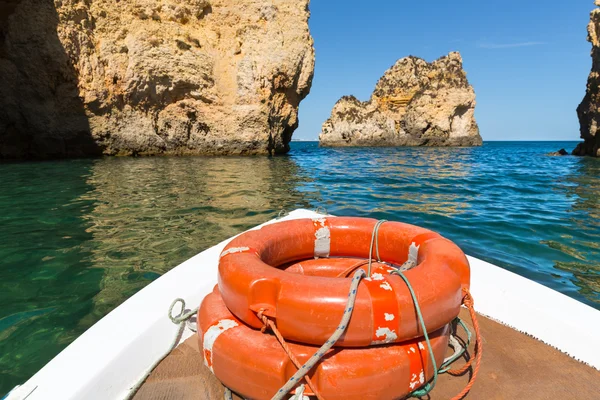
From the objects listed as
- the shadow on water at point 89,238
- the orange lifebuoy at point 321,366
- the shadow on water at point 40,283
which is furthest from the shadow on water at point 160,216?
the orange lifebuoy at point 321,366

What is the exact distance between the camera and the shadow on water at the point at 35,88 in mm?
14086

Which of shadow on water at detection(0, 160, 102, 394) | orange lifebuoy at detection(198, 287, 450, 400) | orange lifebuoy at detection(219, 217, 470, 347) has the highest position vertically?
orange lifebuoy at detection(219, 217, 470, 347)

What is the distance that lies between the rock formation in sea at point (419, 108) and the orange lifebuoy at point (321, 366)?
48.4 metres

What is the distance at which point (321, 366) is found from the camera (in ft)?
4.42

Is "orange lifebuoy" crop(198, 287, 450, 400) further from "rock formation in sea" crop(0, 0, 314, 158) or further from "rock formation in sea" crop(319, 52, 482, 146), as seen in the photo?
"rock formation in sea" crop(319, 52, 482, 146)

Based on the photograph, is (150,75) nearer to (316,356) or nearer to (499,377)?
(316,356)

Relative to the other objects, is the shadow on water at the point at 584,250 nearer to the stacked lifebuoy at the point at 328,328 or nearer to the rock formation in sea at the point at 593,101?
the stacked lifebuoy at the point at 328,328

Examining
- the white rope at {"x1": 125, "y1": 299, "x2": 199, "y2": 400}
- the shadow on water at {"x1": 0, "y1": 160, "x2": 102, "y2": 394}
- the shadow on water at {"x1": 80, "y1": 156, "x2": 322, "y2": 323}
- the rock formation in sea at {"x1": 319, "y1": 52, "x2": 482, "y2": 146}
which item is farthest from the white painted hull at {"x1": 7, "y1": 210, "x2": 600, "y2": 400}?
the rock formation in sea at {"x1": 319, "y1": 52, "x2": 482, "y2": 146}

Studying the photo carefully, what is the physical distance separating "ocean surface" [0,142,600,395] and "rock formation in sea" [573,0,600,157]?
16.8 meters

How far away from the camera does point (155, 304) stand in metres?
2.07

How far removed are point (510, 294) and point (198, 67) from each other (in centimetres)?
1934

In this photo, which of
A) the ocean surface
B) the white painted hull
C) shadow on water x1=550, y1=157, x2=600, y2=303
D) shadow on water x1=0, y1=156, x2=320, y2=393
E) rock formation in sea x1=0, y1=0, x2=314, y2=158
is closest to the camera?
the white painted hull

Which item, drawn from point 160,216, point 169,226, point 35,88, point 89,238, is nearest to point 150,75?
point 35,88

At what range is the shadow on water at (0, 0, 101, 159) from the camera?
1409cm
